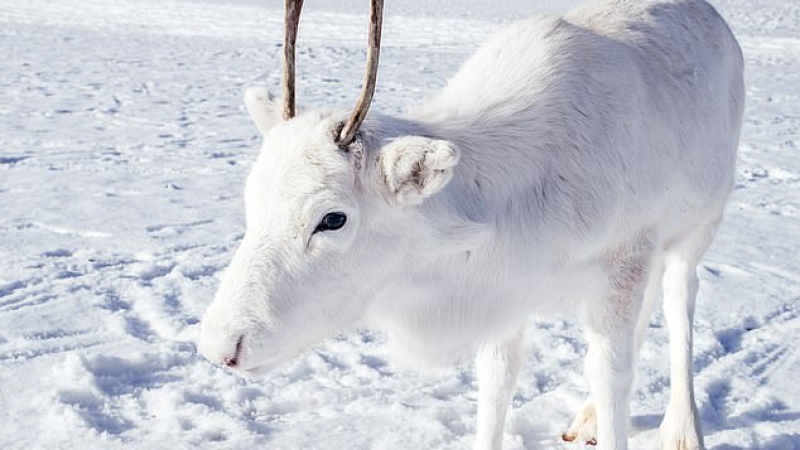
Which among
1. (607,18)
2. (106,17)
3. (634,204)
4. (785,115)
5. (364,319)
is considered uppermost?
(607,18)

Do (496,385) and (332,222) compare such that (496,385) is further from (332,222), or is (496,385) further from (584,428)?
(332,222)

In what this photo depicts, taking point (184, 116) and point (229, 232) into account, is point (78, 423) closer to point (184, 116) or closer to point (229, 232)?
point (229, 232)

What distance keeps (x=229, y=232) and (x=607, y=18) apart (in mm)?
3027

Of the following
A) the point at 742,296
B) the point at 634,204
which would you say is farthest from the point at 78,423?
the point at 742,296

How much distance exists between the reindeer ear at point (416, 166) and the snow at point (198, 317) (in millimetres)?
1264

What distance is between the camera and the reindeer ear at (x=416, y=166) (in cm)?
208

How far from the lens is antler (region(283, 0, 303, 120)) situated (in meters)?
2.36

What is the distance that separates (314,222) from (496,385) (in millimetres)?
1284

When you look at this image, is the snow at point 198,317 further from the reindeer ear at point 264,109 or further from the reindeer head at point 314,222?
the reindeer ear at point 264,109

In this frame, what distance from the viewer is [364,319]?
8.32 ft

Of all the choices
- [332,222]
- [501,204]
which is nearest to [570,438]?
[501,204]

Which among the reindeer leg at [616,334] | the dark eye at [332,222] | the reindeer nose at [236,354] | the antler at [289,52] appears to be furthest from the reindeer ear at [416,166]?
the reindeer leg at [616,334]

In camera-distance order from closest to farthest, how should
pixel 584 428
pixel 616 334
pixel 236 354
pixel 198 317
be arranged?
pixel 236 354, pixel 616 334, pixel 584 428, pixel 198 317

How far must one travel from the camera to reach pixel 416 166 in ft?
7.09
